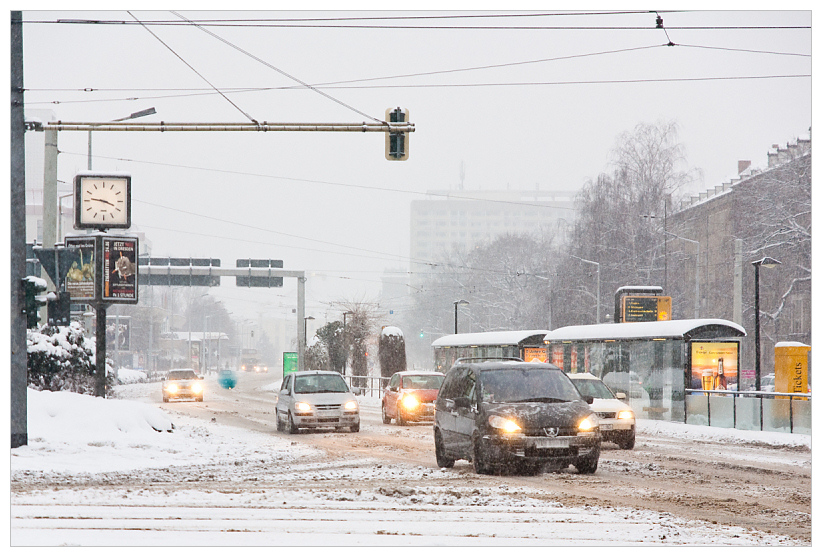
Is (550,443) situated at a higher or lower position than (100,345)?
lower

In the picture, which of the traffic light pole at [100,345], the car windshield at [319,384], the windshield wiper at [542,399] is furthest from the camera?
the car windshield at [319,384]

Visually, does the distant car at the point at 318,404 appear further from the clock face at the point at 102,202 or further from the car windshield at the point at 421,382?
the clock face at the point at 102,202

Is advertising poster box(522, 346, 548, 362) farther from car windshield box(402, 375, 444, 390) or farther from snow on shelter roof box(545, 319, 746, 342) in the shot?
car windshield box(402, 375, 444, 390)

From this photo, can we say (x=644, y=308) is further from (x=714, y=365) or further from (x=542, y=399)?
(x=542, y=399)

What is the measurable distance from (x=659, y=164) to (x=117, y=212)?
40.3 metres

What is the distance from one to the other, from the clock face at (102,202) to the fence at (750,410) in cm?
1511

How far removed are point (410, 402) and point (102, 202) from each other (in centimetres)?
964

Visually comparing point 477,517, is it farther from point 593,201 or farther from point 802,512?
point 593,201

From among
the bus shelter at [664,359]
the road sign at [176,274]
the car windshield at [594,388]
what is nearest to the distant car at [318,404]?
the car windshield at [594,388]

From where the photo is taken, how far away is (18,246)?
16.2m

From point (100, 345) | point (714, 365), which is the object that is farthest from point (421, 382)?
point (100, 345)

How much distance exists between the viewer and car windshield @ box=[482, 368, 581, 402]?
15.3 metres

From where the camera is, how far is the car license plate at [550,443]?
1441 cm

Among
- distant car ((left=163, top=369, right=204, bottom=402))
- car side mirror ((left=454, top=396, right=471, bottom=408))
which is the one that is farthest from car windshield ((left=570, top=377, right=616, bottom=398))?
distant car ((left=163, top=369, right=204, bottom=402))
